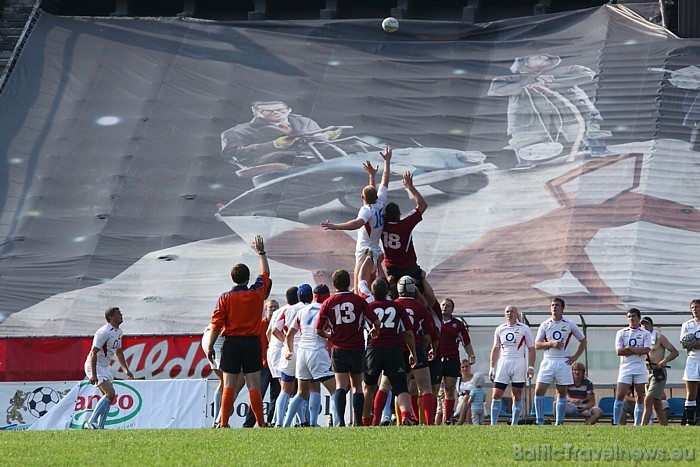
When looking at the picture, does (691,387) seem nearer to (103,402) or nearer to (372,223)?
(372,223)

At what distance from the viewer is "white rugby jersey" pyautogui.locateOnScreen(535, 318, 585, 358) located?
15211 mm

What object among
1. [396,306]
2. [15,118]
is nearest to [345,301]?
[396,306]

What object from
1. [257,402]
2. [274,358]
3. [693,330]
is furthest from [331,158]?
[257,402]

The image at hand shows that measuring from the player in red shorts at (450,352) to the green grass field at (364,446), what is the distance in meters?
3.65

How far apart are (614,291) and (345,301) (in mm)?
10701

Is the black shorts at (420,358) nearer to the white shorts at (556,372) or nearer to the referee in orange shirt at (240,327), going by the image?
the referee in orange shirt at (240,327)

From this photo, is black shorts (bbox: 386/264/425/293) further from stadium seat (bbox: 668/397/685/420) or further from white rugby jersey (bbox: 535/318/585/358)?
stadium seat (bbox: 668/397/685/420)

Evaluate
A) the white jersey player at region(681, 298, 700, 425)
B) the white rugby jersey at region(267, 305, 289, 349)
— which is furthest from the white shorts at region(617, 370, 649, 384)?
the white rugby jersey at region(267, 305, 289, 349)

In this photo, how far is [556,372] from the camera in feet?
50.0

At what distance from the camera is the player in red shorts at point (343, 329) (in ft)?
41.9

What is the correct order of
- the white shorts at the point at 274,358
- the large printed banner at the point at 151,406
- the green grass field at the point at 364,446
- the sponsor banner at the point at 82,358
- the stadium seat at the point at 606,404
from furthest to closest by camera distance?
the sponsor banner at the point at 82,358 < the stadium seat at the point at 606,404 < the large printed banner at the point at 151,406 < the white shorts at the point at 274,358 < the green grass field at the point at 364,446

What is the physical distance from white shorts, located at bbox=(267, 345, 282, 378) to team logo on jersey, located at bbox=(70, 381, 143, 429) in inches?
128

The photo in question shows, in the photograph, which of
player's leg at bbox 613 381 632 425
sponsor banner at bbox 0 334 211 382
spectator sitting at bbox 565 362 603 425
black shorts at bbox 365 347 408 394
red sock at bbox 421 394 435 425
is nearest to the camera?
black shorts at bbox 365 347 408 394

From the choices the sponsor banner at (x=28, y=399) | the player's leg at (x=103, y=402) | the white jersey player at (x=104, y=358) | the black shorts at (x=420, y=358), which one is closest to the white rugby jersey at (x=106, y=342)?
the white jersey player at (x=104, y=358)
